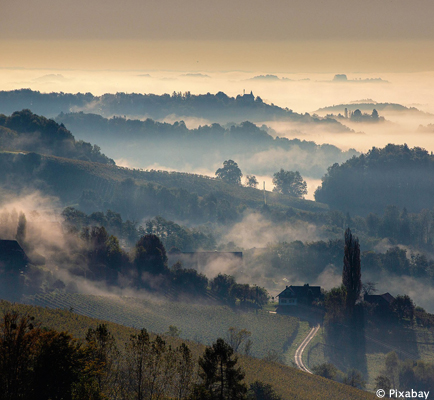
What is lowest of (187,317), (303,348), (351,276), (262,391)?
(262,391)

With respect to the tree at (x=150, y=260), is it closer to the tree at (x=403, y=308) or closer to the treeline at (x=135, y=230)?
the treeline at (x=135, y=230)

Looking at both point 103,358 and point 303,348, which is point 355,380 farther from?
point 103,358

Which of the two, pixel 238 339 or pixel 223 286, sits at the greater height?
Answer: pixel 223 286

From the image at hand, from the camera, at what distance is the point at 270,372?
87438 millimetres

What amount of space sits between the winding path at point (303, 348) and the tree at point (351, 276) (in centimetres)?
738

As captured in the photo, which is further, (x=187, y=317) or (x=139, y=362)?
(x=187, y=317)

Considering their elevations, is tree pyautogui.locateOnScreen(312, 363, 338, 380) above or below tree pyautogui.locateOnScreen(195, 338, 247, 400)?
below

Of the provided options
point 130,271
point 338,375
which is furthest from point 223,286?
point 338,375

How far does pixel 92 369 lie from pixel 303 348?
6250 cm

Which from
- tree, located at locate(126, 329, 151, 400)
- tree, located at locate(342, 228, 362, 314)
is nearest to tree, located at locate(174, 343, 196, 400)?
tree, located at locate(126, 329, 151, 400)

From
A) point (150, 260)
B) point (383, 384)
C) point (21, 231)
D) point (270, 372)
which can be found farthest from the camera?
point (21, 231)

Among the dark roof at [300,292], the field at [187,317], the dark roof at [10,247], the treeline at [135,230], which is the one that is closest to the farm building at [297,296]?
the dark roof at [300,292]

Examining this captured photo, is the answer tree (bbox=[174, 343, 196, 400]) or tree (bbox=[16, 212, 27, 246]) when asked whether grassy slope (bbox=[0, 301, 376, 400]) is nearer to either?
tree (bbox=[174, 343, 196, 400])

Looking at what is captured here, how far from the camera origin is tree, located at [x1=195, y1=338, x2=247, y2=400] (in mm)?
52906
